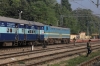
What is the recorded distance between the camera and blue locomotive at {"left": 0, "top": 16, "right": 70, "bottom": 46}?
29.3 m

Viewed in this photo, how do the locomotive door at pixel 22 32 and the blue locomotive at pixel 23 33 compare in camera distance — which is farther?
the locomotive door at pixel 22 32

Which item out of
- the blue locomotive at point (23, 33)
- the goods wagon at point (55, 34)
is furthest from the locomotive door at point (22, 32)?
the goods wagon at point (55, 34)

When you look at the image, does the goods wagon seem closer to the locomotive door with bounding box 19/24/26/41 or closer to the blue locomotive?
the blue locomotive

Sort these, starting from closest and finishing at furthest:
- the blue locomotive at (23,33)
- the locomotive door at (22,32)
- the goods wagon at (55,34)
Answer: the blue locomotive at (23,33), the locomotive door at (22,32), the goods wagon at (55,34)

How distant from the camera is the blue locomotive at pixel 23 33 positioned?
96.1ft

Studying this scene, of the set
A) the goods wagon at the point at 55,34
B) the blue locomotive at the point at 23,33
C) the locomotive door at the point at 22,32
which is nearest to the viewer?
the blue locomotive at the point at 23,33

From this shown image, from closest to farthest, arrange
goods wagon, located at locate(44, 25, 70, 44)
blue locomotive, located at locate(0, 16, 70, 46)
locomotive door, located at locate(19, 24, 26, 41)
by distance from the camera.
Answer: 1. blue locomotive, located at locate(0, 16, 70, 46)
2. locomotive door, located at locate(19, 24, 26, 41)
3. goods wagon, located at locate(44, 25, 70, 44)

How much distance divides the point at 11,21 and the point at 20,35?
2.70 metres

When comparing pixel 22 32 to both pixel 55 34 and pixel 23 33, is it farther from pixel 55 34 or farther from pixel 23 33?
pixel 55 34

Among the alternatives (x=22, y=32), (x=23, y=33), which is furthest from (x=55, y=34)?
(x=22, y=32)

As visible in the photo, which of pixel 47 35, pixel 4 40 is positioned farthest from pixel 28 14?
pixel 4 40

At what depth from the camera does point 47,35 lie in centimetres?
4441

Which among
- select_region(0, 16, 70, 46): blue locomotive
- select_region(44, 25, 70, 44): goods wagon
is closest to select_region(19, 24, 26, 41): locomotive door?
select_region(0, 16, 70, 46): blue locomotive

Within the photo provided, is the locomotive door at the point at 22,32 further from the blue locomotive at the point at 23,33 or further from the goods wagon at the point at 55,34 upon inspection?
the goods wagon at the point at 55,34
